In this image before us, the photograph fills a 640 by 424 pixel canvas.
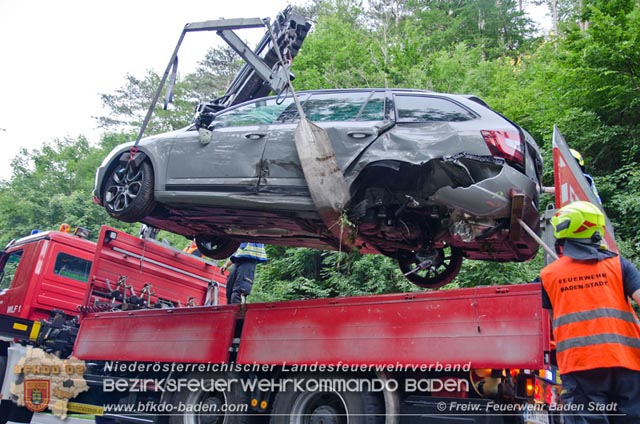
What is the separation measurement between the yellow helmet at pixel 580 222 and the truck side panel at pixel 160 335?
2.98 meters

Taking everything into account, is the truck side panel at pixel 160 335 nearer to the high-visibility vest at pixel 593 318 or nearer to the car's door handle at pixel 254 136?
the car's door handle at pixel 254 136

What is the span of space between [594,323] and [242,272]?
499 centimetres

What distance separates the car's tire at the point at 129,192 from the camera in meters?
5.05

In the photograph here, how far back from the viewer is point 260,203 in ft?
15.0

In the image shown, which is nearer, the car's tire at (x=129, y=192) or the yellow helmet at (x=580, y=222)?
the yellow helmet at (x=580, y=222)

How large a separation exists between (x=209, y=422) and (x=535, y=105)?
10.5 metres

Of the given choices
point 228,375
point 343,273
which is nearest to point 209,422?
point 228,375

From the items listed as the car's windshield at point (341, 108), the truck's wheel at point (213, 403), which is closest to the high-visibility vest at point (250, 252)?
the truck's wheel at point (213, 403)

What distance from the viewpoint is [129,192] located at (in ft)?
17.1

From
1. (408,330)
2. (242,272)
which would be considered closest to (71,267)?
(242,272)

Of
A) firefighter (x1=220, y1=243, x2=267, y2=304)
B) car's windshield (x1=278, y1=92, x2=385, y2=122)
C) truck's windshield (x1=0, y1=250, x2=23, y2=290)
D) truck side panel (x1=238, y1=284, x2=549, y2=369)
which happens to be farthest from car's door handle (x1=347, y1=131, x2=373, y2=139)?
truck's windshield (x1=0, y1=250, x2=23, y2=290)

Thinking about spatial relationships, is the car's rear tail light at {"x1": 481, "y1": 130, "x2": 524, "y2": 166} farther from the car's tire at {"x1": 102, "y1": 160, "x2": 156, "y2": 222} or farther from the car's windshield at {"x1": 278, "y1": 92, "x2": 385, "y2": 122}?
the car's tire at {"x1": 102, "y1": 160, "x2": 156, "y2": 222}

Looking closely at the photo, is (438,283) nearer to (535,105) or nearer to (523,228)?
(523,228)

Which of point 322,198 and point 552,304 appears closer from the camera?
point 552,304
